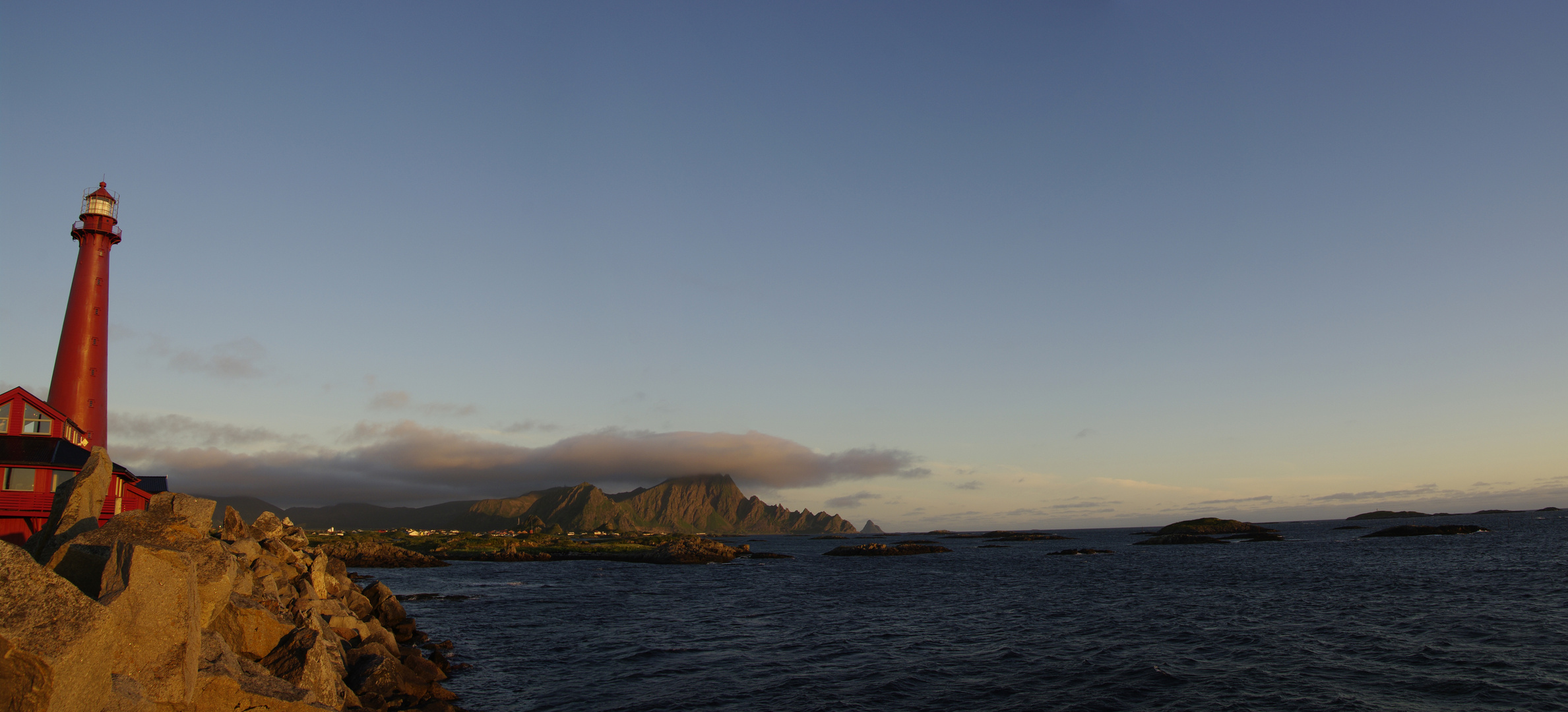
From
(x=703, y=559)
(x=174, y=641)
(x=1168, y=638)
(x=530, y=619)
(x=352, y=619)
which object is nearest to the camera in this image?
(x=174, y=641)

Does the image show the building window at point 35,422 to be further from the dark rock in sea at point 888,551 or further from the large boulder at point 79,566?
the dark rock in sea at point 888,551

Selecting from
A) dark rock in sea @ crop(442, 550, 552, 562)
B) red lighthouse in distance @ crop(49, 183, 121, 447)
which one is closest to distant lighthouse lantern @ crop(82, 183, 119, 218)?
red lighthouse in distance @ crop(49, 183, 121, 447)

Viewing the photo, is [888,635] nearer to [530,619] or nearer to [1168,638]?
[1168,638]

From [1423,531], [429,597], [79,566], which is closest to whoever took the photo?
[79,566]

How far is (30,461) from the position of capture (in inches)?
1502

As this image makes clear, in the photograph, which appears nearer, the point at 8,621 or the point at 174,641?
the point at 8,621

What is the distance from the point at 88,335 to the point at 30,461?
14.6 m

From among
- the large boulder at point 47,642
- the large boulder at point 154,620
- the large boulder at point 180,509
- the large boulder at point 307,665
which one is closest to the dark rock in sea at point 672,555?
the large boulder at point 180,509

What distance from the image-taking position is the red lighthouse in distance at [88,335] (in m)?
47.9

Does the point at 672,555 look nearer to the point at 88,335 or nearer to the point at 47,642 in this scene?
the point at 88,335

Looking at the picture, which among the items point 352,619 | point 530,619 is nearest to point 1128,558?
point 530,619

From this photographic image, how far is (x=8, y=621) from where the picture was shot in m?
10.1

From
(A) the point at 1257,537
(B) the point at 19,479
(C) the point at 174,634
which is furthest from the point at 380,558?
(A) the point at 1257,537

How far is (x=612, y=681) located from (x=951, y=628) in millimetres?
21531
